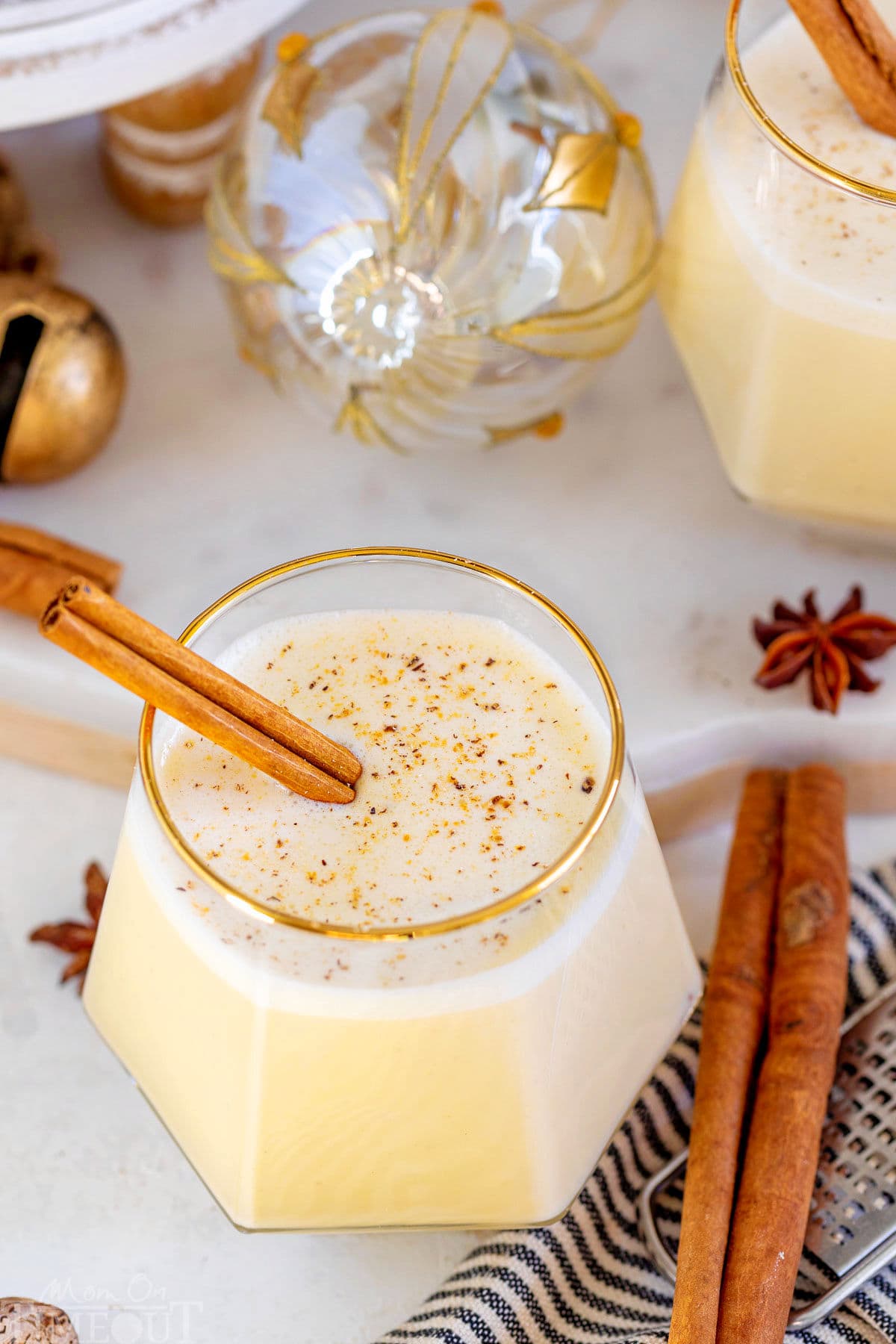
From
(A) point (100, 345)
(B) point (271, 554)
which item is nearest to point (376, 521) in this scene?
(B) point (271, 554)

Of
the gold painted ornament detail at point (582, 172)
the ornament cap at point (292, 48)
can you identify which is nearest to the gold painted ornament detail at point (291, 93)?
the ornament cap at point (292, 48)

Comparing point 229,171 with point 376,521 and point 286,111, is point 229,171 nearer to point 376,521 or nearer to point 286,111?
point 286,111

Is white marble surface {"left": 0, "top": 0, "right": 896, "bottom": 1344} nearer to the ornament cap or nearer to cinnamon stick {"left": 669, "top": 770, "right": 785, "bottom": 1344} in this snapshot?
cinnamon stick {"left": 669, "top": 770, "right": 785, "bottom": 1344}

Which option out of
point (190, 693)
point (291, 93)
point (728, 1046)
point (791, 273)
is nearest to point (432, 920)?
point (190, 693)

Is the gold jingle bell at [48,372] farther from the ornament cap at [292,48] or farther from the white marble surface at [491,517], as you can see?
the ornament cap at [292,48]

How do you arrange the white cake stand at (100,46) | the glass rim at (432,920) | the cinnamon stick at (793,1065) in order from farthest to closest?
the white cake stand at (100,46), the cinnamon stick at (793,1065), the glass rim at (432,920)

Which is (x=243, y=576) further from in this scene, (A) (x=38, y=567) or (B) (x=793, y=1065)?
(B) (x=793, y=1065)
